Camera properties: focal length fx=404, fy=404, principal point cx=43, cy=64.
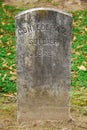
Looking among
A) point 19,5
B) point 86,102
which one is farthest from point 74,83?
point 19,5

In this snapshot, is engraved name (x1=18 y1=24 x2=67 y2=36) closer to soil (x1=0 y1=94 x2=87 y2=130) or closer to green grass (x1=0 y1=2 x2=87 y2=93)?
soil (x1=0 y1=94 x2=87 y2=130)

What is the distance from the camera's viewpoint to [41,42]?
Result: 513 centimetres

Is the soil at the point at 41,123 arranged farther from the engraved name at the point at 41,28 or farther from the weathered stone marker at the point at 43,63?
the engraved name at the point at 41,28

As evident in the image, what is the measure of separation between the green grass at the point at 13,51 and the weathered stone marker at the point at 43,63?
1225 millimetres

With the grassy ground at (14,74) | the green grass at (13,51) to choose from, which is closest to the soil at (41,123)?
the grassy ground at (14,74)

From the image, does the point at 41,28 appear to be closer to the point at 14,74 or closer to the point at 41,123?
the point at 41,123

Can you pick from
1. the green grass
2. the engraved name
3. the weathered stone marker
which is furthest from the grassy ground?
the engraved name

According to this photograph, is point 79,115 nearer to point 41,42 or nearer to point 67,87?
point 67,87

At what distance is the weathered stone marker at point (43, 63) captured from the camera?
5039mm

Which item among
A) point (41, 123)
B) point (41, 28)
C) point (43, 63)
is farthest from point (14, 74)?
point (41, 28)

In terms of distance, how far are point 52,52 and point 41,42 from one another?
0.19 m

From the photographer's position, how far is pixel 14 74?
23.7ft

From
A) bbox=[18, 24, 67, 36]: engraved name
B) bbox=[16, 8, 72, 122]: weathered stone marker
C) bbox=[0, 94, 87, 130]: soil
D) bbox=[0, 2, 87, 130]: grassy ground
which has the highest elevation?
bbox=[18, 24, 67, 36]: engraved name

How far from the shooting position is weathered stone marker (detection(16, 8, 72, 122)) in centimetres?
504
